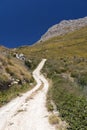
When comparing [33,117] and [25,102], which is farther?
[25,102]

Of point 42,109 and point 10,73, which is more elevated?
point 10,73

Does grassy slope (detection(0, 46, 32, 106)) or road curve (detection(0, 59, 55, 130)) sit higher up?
grassy slope (detection(0, 46, 32, 106))

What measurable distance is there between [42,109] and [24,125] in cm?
886

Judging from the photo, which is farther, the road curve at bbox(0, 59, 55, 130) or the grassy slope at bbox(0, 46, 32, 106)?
the grassy slope at bbox(0, 46, 32, 106)

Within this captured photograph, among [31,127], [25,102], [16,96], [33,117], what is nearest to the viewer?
[31,127]

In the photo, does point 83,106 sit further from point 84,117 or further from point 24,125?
point 24,125

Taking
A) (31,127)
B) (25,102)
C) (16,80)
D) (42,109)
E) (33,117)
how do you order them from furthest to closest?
(16,80) < (25,102) < (42,109) < (33,117) < (31,127)

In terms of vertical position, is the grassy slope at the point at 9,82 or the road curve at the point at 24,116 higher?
the grassy slope at the point at 9,82

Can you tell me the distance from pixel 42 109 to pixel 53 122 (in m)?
8.45

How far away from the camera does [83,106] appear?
112 ft

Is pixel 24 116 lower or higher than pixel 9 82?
lower

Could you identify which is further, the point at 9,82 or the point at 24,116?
the point at 9,82

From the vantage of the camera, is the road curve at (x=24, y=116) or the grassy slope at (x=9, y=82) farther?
the grassy slope at (x=9, y=82)

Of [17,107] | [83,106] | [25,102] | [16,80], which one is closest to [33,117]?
[83,106]
